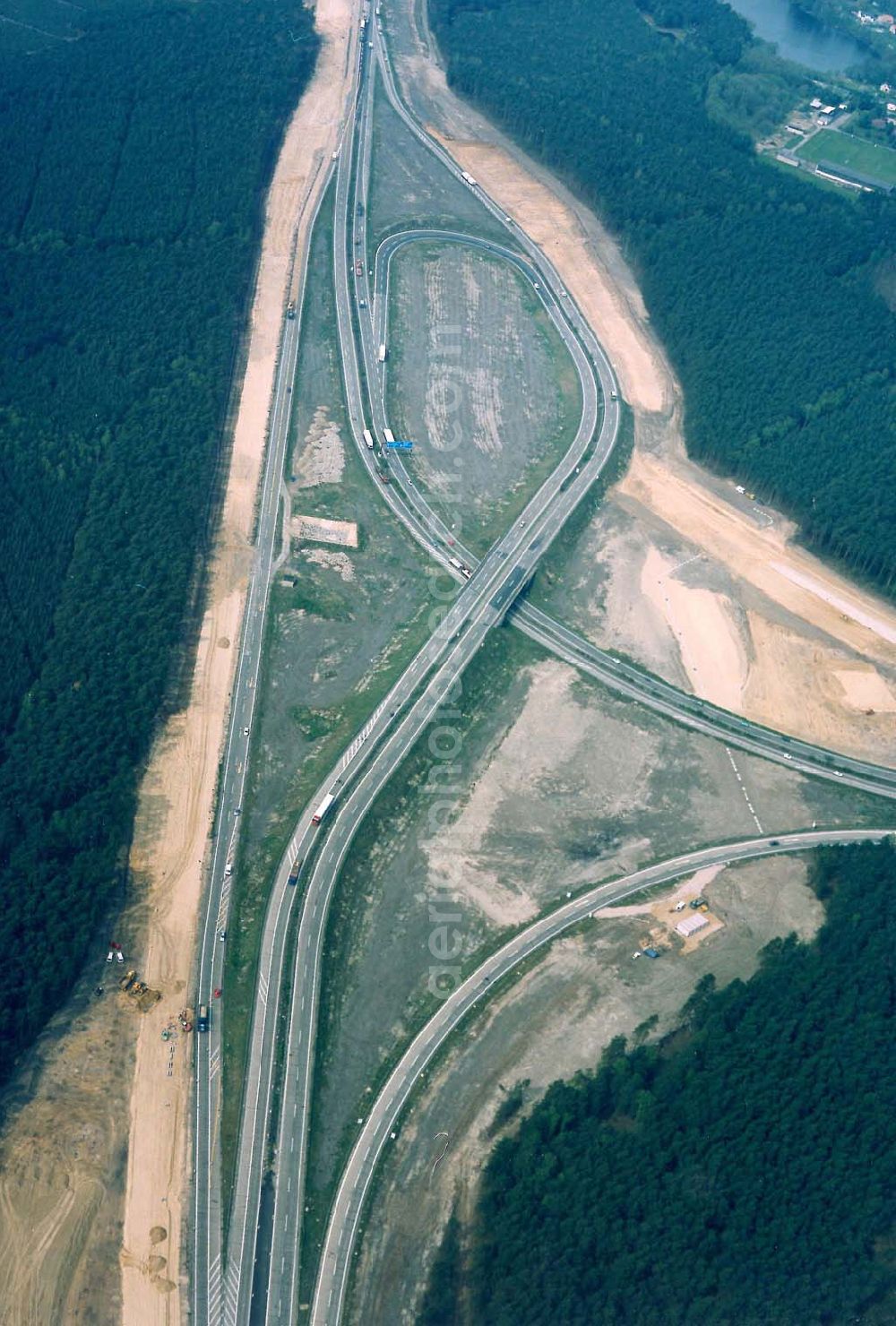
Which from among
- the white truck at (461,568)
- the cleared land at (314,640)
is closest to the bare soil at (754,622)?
the white truck at (461,568)

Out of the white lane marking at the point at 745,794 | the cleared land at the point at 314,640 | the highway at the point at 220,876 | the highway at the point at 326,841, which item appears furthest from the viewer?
the white lane marking at the point at 745,794

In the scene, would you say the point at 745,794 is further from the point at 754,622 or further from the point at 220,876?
the point at 220,876

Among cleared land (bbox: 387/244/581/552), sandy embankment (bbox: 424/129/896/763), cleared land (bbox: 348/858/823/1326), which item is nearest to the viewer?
cleared land (bbox: 348/858/823/1326)

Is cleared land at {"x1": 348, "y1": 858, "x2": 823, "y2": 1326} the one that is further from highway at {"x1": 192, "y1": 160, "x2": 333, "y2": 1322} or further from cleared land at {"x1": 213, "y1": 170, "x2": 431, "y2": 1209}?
cleared land at {"x1": 213, "y1": 170, "x2": 431, "y2": 1209}

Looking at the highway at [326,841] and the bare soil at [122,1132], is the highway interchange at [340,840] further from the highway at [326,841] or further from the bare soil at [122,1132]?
the bare soil at [122,1132]

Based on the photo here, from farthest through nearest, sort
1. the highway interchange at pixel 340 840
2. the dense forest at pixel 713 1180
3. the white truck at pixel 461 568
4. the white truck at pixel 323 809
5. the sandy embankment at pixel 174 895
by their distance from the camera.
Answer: the white truck at pixel 461 568, the white truck at pixel 323 809, the highway interchange at pixel 340 840, the sandy embankment at pixel 174 895, the dense forest at pixel 713 1180

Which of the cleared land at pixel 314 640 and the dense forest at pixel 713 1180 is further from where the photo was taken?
the cleared land at pixel 314 640

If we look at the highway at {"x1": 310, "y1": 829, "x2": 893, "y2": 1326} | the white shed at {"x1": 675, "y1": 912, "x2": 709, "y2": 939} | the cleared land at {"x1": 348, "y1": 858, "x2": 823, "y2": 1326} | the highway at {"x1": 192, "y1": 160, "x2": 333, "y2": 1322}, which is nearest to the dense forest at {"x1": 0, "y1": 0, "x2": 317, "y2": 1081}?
the highway at {"x1": 192, "y1": 160, "x2": 333, "y2": 1322}
